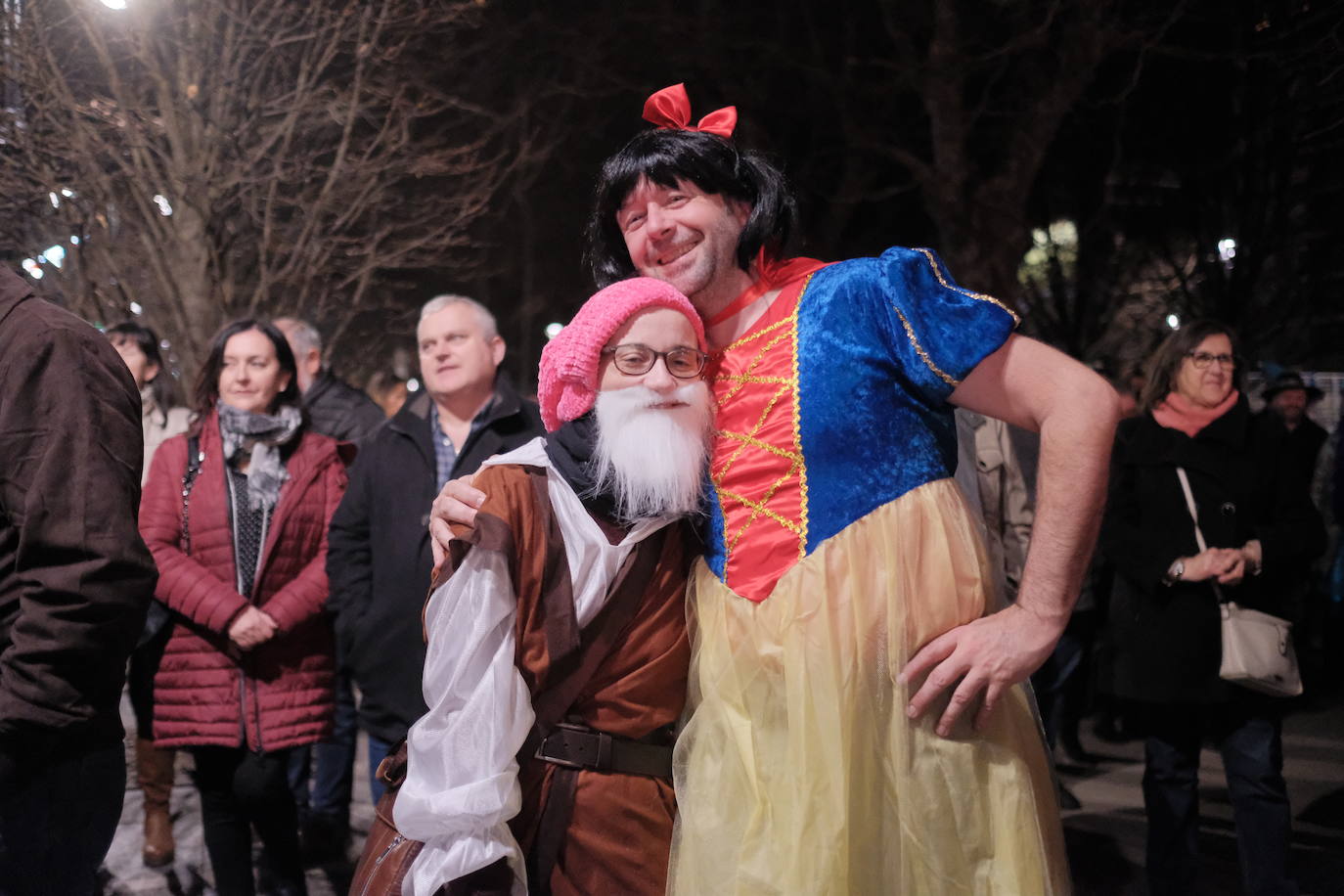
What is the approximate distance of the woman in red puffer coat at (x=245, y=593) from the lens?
3838 millimetres

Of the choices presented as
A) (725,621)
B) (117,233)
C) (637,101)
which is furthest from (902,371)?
(637,101)

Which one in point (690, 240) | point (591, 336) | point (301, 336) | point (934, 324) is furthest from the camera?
point (301, 336)

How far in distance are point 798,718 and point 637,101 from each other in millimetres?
10771

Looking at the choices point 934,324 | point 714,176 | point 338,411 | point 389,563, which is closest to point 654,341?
point 714,176

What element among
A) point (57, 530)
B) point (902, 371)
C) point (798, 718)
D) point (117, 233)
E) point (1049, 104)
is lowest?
point (798, 718)

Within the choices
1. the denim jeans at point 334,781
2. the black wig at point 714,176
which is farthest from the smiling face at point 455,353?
the black wig at point 714,176

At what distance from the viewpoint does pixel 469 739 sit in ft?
6.64

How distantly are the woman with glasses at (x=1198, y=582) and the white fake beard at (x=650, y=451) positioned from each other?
101 inches

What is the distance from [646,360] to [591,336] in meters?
0.11

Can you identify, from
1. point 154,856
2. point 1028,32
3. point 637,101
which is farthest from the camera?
point 637,101

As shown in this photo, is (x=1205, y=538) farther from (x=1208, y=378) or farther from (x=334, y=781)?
(x=334, y=781)

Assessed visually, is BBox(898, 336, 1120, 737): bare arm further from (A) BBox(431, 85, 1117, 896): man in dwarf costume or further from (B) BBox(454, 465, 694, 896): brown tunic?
(B) BBox(454, 465, 694, 896): brown tunic

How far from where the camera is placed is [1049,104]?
363 inches

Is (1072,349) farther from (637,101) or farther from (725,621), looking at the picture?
(725,621)
